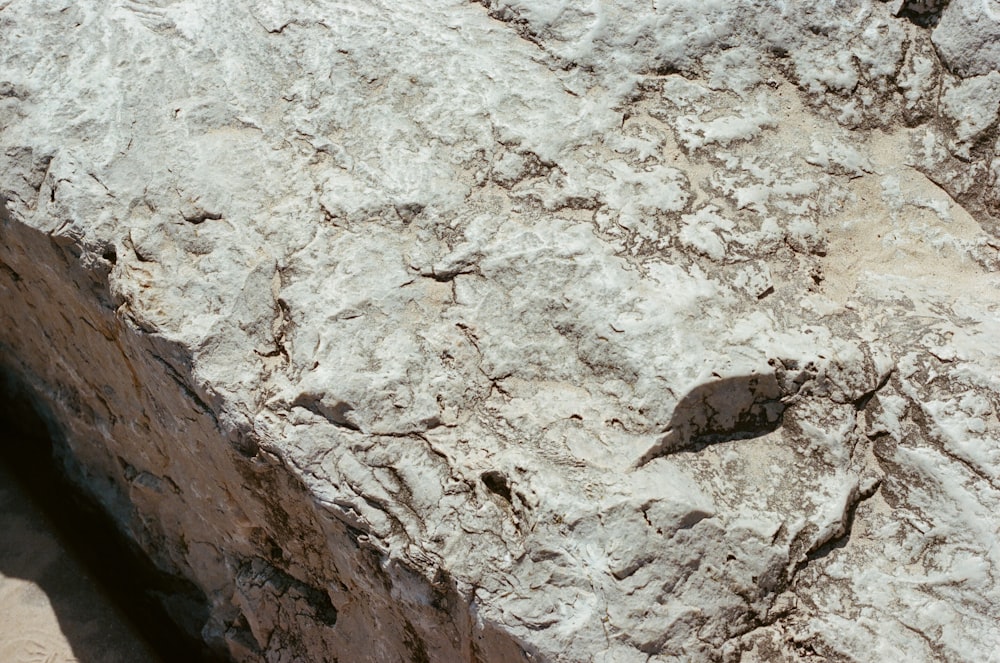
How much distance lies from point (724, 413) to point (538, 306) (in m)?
0.29

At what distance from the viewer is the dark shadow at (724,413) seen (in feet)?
3.84

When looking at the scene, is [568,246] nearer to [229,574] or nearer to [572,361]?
[572,361]

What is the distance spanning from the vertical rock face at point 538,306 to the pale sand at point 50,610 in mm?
335

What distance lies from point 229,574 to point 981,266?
1.32 m

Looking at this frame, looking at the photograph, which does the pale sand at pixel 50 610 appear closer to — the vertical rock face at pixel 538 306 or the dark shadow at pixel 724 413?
the vertical rock face at pixel 538 306

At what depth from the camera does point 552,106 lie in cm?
143

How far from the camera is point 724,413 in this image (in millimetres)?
1188

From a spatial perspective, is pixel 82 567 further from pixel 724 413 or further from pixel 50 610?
pixel 724 413

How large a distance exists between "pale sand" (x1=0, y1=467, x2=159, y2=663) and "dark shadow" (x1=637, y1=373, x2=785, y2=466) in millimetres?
1269

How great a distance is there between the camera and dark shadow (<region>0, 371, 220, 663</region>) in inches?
73.1

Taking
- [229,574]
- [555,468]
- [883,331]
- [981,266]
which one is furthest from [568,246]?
[229,574]

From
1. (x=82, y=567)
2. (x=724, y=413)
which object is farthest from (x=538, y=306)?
(x=82, y=567)

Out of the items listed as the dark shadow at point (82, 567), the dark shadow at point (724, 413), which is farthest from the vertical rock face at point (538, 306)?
the dark shadow at point (82, 567)

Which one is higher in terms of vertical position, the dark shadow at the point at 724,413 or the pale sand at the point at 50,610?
the dark shadow at the point at 724,413
